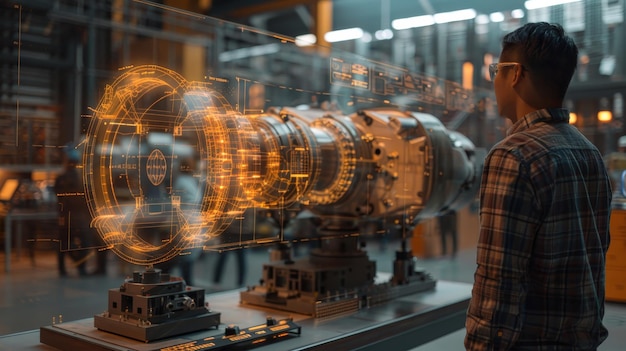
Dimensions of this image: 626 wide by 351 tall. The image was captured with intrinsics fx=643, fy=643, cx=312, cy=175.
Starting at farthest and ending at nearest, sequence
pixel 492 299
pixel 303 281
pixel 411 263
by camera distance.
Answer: pixel 411 263 < pixel 303 281 < pixel 492 299

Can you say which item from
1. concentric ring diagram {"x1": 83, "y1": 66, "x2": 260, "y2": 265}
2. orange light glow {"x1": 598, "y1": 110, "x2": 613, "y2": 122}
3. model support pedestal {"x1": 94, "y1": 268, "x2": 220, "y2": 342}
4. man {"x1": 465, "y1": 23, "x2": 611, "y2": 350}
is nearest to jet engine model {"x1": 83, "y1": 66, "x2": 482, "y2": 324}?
concentric ring diagram {"x1": 83, "y1": 66, "x2": 260, "y2": 265}

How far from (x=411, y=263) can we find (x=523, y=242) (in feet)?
8.59

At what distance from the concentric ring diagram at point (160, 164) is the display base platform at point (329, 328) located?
367 millimetres

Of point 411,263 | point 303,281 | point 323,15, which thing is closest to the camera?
point 303,281

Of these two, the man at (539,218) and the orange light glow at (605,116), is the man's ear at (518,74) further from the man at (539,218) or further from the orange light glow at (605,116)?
the orange light glow at (605,116)

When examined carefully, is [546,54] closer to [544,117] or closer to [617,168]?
[544,117]

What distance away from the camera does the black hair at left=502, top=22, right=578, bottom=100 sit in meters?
1.79

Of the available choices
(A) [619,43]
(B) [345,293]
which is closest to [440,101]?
(B) [345,293]

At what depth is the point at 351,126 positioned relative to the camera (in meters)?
3.73

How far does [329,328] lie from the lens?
3.16 meters

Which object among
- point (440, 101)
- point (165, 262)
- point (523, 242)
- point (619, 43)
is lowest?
point (165, 262)

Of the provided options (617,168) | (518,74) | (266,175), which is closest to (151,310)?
(266,175)

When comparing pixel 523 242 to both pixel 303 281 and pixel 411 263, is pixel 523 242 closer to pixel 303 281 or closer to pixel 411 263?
pixel 303 281

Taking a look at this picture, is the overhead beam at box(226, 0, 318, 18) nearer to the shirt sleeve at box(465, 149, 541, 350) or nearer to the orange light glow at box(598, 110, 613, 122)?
the orange light glow at box(598, 110, 613, 122)
